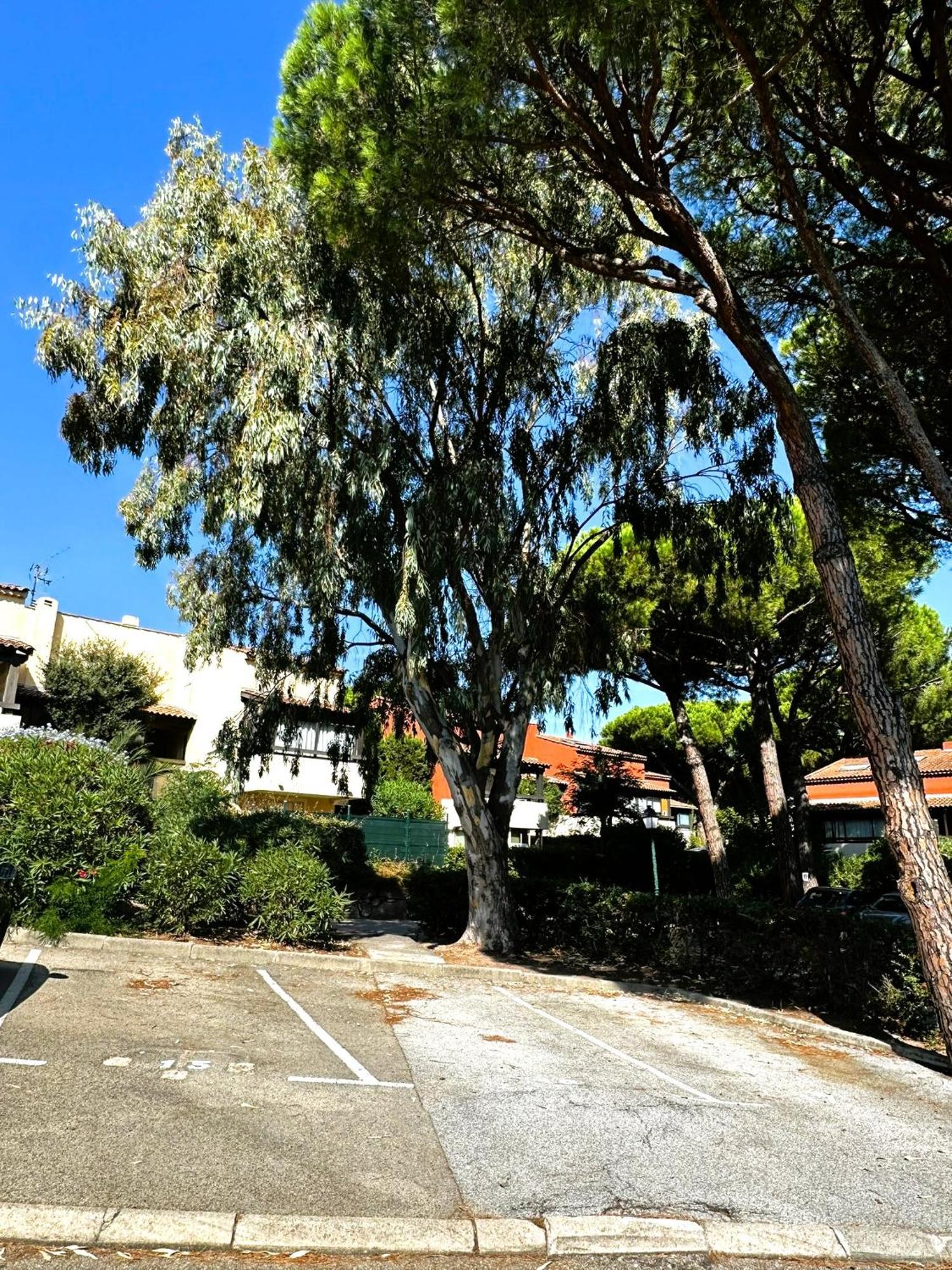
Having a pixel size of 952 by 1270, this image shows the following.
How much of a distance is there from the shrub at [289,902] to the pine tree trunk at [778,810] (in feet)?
39.9

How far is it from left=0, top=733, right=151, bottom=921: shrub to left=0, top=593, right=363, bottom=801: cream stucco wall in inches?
738

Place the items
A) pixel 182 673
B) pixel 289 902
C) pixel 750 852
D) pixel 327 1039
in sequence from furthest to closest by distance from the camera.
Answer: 1. pixel 182 673
2. pixel 750 852
3. pixel 289 902
4. pixel 327 1039

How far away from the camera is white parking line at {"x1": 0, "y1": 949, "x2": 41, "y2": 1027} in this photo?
7.03m

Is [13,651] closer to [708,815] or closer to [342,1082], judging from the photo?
[708,815]

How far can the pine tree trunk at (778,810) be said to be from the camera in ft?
67.8

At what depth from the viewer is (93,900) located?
421 inches

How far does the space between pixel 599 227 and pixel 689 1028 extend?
11.0 meters

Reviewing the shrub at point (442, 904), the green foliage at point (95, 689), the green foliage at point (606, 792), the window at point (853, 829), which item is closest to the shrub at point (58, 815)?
the shrub at point (442, 904)

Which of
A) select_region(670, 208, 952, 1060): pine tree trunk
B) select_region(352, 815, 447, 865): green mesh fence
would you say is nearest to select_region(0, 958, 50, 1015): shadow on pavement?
select_region(670, 208, 952, 1060): pine tree trunk

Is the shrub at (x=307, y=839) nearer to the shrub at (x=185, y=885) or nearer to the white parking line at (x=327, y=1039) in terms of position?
the shrub at (x=185, y=885)

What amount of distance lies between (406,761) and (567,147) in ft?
87.7

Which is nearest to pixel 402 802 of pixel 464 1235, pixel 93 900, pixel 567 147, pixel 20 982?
pixel 93 900

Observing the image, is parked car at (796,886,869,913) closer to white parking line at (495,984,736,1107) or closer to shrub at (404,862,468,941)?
shrub at (404,862,468,941)

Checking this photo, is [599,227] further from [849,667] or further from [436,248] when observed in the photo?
[849,667]
